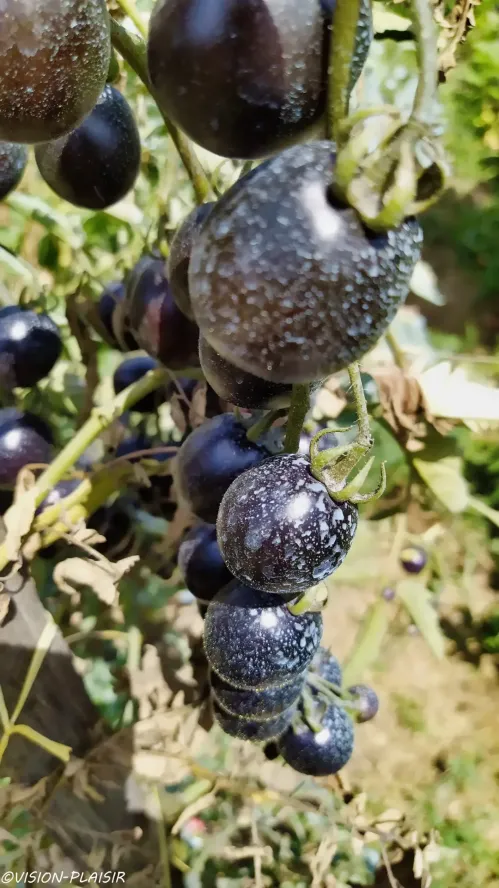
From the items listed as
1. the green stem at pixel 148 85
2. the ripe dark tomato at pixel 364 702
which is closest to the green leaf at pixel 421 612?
the ripe dark tomato at pixel 364 702

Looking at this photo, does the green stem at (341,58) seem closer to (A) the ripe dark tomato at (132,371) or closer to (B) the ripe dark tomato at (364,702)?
(A) the ripe dark tomato at (132,371)

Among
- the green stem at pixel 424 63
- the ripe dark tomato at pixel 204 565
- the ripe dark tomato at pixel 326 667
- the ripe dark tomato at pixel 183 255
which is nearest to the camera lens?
the green stem at pixel 424 63

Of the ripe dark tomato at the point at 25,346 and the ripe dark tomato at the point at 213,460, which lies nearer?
the ripe dark tomato at the point at 213,460

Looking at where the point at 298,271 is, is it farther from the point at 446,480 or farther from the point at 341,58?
Result: the point at 446,480

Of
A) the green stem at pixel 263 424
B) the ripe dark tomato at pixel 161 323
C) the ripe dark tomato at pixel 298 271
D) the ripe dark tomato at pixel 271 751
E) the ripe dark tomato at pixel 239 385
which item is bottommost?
the ripe dark tomato at pixel 271 751

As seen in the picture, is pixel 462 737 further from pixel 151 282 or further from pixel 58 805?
pixel 151 282

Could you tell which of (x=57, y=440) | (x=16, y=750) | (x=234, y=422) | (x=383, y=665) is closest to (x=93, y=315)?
(x=57, y=440)
